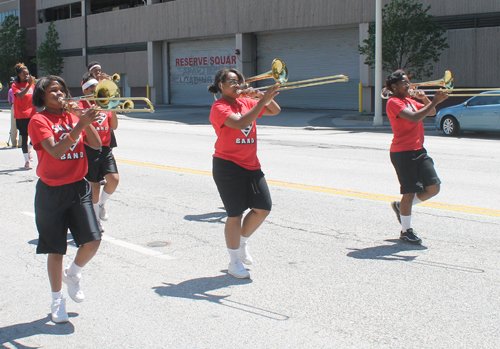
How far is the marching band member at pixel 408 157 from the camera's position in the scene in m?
5.93

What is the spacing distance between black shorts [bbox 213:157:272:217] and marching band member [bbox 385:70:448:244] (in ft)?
5.70

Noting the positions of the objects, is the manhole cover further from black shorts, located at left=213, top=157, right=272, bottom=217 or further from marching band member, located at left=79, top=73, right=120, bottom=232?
black shorts, located at left=213, top=157, right=272, bottom=217

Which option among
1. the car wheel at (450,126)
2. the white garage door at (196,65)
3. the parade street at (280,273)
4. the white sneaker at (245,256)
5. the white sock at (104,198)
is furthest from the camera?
the white garage door at (196,65)

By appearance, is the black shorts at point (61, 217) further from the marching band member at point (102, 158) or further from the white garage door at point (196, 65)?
the white garage door at point (196, 65)

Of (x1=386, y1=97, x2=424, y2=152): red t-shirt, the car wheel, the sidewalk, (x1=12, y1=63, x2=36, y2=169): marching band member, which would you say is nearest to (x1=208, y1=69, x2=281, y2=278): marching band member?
(x1=386, y1=97, x2=424, y2=152): red t-shirt

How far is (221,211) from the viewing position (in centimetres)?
768

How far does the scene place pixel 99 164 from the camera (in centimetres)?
652

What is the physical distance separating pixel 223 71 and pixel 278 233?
2206mm

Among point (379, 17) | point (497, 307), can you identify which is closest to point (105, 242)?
point (497, 307)

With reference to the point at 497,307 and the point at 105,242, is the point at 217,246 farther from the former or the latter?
the point at 497,307

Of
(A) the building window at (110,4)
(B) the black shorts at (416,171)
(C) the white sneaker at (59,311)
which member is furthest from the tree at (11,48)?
Result: (C) the white sneaker at (59,311)

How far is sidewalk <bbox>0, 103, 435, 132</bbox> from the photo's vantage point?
71.5ft

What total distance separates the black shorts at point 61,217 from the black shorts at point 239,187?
4.03 ft

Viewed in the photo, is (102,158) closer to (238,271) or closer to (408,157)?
(238,271)
